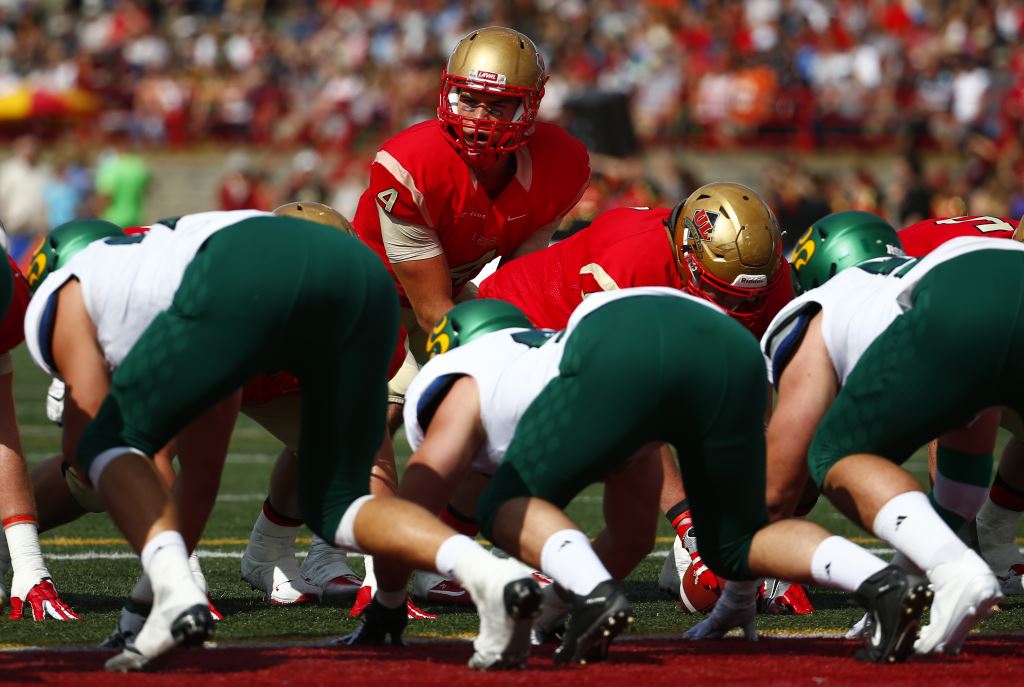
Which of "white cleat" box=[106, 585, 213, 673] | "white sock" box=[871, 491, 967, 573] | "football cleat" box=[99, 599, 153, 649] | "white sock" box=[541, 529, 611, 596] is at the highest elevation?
"white sock" box=[871, 491, 967, 573]

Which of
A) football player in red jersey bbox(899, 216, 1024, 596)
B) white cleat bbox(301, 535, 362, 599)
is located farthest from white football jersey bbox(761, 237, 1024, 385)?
white cleat bbox(301, 535, 362, 599)

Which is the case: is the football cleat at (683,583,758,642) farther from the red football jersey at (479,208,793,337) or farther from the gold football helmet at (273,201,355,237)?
the gold football helmet at (273,201,355,237)

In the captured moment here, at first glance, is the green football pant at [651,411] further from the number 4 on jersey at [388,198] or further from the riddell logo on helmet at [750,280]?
the number 4 on jersey at [388,198]

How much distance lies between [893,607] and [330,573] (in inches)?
91.8

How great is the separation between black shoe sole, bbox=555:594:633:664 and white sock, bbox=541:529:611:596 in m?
0.07

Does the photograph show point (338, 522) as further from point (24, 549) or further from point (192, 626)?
point (24, 549)

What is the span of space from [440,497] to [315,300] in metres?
0.62

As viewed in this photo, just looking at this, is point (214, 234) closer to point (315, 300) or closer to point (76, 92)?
point (315, 300)

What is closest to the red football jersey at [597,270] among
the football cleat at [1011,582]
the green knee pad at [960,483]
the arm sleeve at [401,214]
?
the arm sleeve at [401,214]

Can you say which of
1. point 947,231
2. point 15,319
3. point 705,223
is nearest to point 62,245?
point 15,319

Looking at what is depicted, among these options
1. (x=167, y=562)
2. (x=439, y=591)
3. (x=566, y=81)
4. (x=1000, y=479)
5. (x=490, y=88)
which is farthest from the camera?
(x=566, y=81)

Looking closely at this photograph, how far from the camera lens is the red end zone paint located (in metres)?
3.68

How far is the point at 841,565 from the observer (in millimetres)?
3803

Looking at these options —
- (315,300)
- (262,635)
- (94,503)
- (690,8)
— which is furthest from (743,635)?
(690,8)
